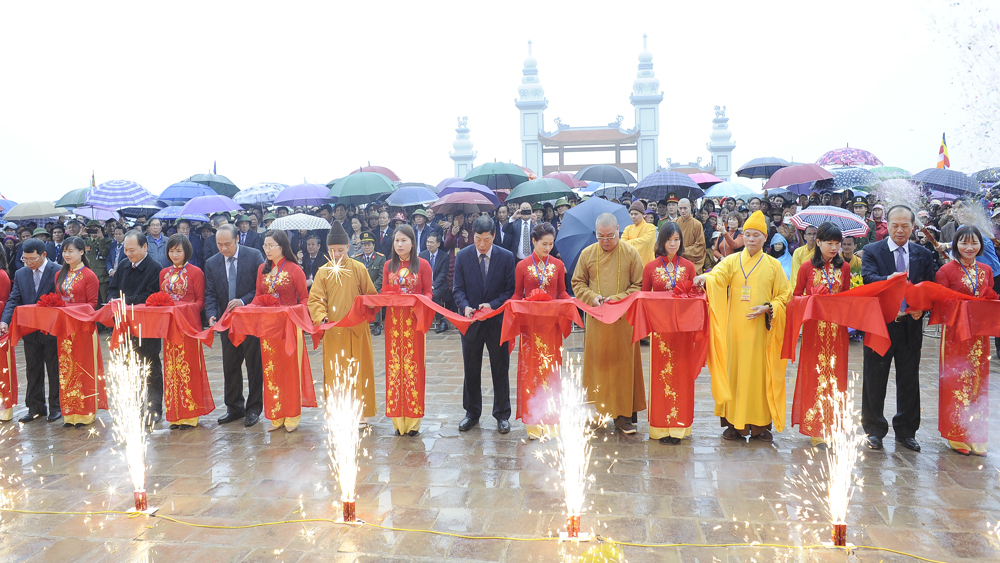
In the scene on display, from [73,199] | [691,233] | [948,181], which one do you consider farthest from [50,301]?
[948,181]

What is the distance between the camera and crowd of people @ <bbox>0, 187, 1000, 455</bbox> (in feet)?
13.5

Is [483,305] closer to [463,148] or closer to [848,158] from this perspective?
[848,158]

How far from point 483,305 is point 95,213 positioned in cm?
1013

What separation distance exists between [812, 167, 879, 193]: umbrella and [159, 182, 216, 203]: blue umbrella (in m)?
10.4

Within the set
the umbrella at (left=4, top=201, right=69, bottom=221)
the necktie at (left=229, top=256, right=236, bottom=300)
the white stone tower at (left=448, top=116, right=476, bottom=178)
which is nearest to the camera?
the necktie at (left=229, top=256, right=236, bottom=300)

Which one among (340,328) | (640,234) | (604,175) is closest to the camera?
(340,328)

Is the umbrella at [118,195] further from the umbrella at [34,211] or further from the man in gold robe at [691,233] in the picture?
the man in gold robe at [691,233]

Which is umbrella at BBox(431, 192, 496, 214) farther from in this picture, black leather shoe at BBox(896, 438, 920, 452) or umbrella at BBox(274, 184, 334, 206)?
black leather shoe at BBox(896, 438, 920, 452)

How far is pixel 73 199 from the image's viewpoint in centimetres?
1149


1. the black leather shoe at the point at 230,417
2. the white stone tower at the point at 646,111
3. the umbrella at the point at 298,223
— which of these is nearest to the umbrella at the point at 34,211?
the umbrella at the point at 298,223

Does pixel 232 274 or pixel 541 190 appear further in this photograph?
pixel 541 190

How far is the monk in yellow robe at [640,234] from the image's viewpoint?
683 centimetres

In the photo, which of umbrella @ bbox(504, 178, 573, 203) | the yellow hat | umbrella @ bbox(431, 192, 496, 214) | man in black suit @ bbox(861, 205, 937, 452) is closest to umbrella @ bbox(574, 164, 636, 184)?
umbrella @ bbox(504, 178, 573, 203)

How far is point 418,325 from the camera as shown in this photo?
4418mm
